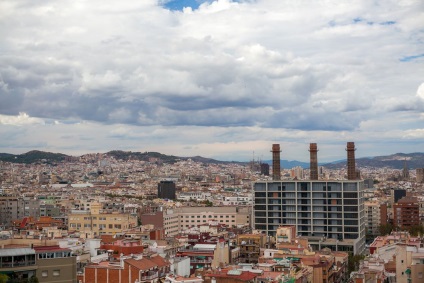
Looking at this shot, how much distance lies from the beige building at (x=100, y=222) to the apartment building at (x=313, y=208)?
12523mm

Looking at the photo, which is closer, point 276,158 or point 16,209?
point 276,158

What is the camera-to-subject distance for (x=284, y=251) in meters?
43.0

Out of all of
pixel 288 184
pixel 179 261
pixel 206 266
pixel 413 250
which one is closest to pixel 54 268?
pixel 179 261

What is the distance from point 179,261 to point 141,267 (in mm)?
4675

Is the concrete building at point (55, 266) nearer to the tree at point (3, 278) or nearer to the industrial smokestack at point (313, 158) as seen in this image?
the tree at point (3, 278)

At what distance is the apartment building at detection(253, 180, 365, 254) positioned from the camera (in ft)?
214

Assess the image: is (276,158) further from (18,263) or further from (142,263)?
(18,263)

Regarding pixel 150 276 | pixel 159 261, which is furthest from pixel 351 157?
pixel 150 276

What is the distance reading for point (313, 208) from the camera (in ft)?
217

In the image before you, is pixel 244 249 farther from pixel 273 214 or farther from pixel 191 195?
pixel 191 195

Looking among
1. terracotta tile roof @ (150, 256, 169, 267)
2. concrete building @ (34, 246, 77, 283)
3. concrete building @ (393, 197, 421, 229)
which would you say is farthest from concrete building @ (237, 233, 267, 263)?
concrete building @ (393, 197, 421, 229)

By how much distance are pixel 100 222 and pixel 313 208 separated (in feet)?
65.6

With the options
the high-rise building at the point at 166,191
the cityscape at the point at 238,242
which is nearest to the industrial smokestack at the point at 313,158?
the cityscape at the point at 238,242

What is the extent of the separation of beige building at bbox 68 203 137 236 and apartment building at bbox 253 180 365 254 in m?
12.5
